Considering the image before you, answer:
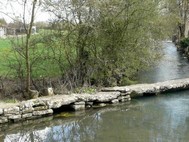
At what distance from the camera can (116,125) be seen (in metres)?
8.72

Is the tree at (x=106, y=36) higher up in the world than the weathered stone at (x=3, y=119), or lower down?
higher up

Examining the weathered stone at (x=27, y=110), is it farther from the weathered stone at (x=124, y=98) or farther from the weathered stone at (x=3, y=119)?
the weathered stone at (x=124, y=98)

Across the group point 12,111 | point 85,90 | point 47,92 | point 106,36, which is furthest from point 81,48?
point 12,111

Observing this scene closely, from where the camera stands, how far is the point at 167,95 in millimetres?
12500

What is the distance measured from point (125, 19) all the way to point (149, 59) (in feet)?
7.47

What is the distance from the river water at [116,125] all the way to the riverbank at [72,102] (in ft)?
0.85

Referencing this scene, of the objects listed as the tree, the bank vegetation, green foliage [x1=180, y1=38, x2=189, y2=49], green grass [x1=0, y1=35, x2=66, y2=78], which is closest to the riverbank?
the bank vegetation

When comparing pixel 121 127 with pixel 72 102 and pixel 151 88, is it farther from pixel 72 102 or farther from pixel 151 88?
pixel 151 88

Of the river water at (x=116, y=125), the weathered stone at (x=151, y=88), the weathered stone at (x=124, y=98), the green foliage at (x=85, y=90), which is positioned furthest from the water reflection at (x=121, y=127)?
the green foliage at (x=85, y=90)

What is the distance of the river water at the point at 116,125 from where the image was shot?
780cm

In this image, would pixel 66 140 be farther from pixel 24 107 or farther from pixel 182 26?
pixel 182 26

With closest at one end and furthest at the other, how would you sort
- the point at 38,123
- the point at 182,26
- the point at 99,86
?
the point at 38,123, the point at 99,86, the point at 182,26

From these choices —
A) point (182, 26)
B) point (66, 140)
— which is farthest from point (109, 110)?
point (182, 26)

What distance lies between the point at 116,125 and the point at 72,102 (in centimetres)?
210
